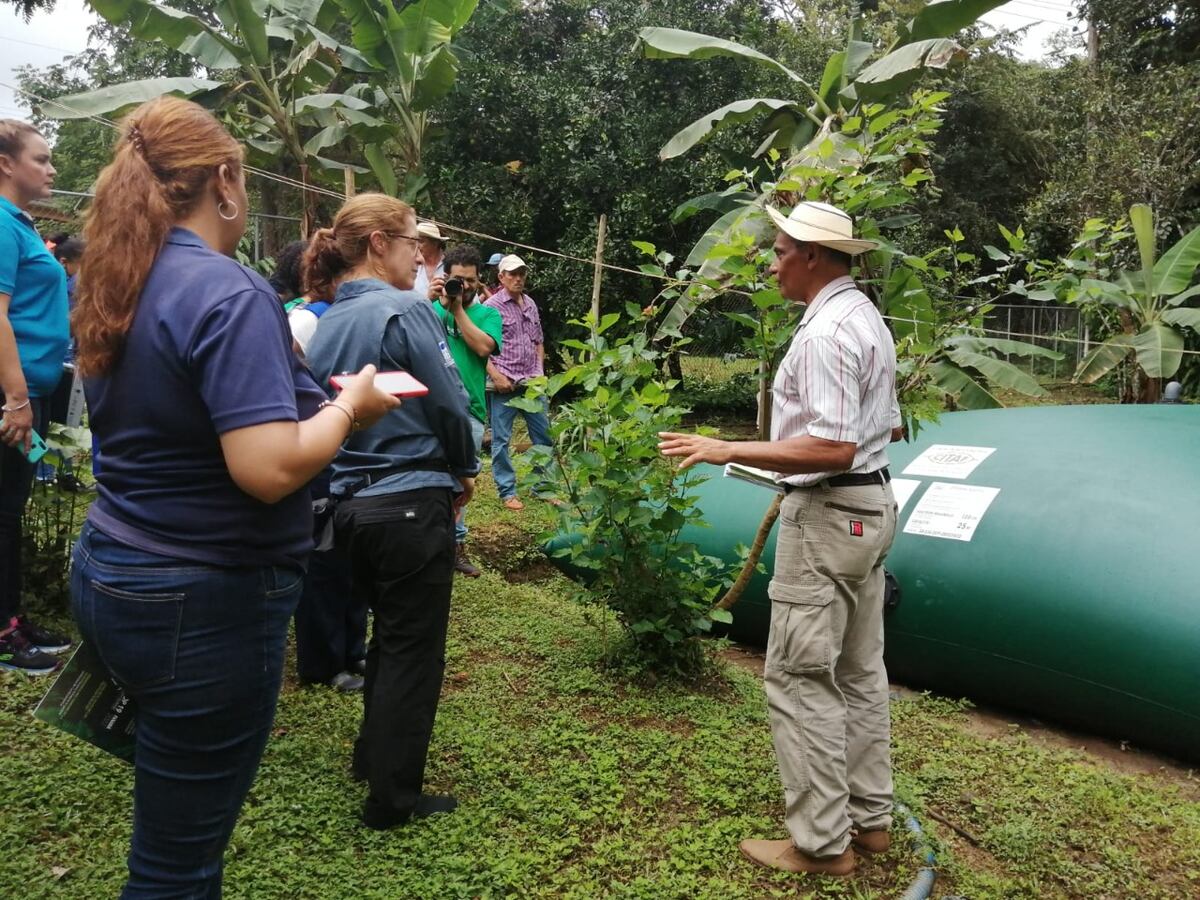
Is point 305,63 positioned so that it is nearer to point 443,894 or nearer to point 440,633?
point 440,633

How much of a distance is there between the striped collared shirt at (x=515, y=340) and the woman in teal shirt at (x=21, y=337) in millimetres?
3495

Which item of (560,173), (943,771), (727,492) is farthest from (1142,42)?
(943,771)

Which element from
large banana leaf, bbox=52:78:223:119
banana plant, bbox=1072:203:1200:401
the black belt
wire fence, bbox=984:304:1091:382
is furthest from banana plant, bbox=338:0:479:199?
wire fence, bbox=984:304:1091:382

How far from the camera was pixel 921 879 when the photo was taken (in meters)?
2.76

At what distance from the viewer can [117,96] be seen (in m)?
8.72

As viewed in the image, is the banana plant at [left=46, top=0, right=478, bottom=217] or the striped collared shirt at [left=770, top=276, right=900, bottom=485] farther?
the banana plant at [left=46, top=0, right=478, bottom=217]

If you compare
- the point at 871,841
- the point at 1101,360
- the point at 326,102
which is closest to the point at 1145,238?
the point at 1101,360

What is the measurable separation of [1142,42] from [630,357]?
15.2 m

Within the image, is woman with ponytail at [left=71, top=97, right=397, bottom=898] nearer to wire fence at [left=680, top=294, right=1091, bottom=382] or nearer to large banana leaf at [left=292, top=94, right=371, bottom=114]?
wire fence at [left=680, top=294, right=1091, bottom=382]

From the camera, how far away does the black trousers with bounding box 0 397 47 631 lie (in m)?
3.52

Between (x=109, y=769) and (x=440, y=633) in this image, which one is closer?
(x=440, y=633)

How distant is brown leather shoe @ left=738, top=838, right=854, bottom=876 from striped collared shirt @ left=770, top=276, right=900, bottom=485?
→ 3.73ft

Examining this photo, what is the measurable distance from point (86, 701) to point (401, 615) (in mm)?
1063

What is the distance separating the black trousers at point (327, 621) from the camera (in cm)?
381
